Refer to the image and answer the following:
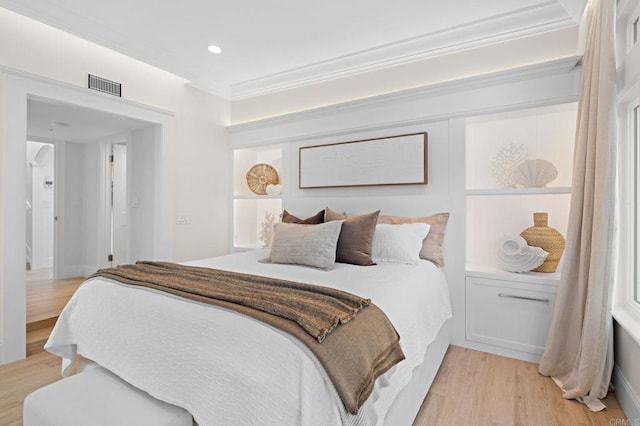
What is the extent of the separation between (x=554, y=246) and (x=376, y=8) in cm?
228

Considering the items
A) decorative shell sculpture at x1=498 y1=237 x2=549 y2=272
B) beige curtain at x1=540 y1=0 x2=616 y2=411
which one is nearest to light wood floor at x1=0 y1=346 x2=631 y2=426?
beige curtain at x1=540 y1=0 x2=616 y2=411

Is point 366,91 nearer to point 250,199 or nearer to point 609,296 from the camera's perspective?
point 250,199

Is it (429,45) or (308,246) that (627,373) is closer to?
(308,246)

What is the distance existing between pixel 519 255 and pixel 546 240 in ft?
0.77

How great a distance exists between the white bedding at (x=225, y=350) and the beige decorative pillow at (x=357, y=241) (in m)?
0.37

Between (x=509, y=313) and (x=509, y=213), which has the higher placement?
(x=509, y=213)

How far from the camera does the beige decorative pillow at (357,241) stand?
8.03 ft

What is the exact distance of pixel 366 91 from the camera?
132 inches

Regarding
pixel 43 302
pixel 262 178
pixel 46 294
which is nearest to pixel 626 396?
pixel 262 178

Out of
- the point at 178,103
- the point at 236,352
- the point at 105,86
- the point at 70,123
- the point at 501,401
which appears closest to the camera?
the point at 236,352

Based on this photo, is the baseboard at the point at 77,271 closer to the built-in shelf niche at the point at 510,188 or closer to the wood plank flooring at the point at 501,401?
the wood plank flooring at the point at 501,401

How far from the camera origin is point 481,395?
2.04 m

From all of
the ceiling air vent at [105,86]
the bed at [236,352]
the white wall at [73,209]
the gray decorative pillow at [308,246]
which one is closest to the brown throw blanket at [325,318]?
the bed at [236,352]

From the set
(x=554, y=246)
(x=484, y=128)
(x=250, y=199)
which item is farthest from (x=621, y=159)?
(x=250, y=199)
